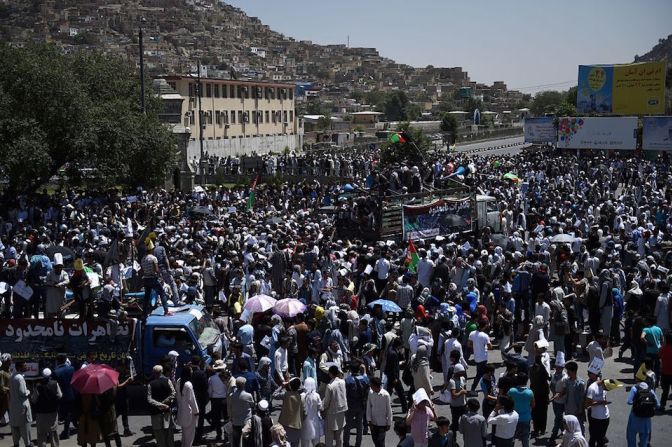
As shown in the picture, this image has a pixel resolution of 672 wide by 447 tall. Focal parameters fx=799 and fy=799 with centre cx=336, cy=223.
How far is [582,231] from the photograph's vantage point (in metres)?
22.6

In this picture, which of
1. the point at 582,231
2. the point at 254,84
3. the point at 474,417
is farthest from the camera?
the point at 254,84

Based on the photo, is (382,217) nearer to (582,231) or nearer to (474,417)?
(582,231)

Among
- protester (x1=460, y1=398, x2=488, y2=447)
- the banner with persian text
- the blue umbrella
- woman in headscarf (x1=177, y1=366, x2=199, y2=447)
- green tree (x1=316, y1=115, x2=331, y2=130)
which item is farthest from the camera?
green tree (x1=316, y1=115, x2=331, y2=130)

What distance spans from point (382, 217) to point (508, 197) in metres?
8.87

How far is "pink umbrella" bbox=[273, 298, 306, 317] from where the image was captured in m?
13.5

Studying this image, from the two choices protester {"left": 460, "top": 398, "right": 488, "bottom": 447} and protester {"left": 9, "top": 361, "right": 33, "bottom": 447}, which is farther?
protester {"left": 9, "top": 361, "right": 33, "bottom": 447}

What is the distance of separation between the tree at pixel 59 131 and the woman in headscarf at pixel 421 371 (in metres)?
18.8

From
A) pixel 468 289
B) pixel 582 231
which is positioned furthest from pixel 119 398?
pixel 582 231

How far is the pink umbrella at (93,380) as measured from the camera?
988 centimetres

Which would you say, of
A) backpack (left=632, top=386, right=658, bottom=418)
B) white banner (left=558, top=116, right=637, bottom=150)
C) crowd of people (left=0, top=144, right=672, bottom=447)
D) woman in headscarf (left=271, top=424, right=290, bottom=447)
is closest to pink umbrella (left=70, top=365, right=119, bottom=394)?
crowd of people (left=0, top=144, right=672, bottom=447)

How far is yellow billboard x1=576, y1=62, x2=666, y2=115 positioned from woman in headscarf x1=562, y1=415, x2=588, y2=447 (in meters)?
52.0

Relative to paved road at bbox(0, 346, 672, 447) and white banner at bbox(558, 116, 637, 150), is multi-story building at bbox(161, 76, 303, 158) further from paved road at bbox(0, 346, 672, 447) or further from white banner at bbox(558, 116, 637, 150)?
paved road at bbox(0, 346, 672, 447)

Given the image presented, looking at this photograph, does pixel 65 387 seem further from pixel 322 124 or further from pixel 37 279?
pixel 322 124

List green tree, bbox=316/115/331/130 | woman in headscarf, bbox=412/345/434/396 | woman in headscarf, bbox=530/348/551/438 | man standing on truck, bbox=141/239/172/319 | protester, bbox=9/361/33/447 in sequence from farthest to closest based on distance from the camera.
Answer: green tree, bbox=316/115/331/130, man standing on truck, bbox=141/239/172/319, woman in headscarf, bbox=412/345/434/396, woman in headscarf, bbox=530/348/551/438, protester, bbox=9/361/33/447
